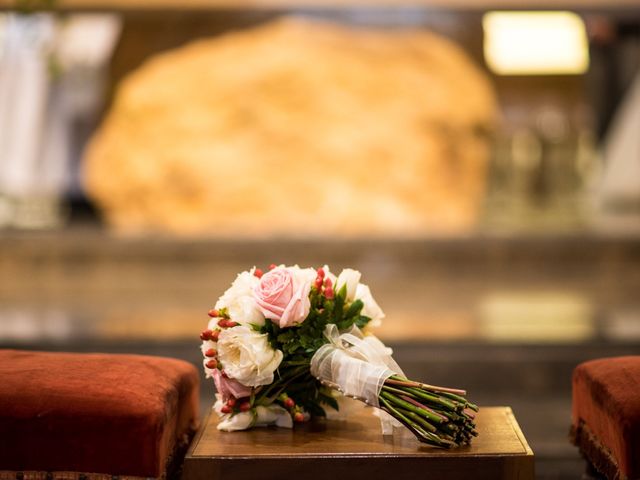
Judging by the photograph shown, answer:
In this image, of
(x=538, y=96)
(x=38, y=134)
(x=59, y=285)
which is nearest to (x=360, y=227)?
(x=538, y=96)

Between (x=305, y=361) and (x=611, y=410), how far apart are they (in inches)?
27.8

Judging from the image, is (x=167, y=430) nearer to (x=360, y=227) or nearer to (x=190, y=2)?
(x=360, y=227)

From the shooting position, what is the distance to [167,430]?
223cm

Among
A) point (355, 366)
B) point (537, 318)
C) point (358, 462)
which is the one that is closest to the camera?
point (358, 462)

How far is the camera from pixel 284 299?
220cm

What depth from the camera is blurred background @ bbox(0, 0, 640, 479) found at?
6117 mm

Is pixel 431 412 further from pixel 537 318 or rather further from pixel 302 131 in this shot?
pixel 302 131

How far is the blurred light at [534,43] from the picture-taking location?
7.24m

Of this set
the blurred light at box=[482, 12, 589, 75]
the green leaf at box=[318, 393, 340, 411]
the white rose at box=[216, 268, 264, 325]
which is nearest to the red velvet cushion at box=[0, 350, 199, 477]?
the white rose at box=[216, 268, 264, 325]

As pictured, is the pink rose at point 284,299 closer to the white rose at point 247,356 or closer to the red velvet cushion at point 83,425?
the white rose at point 247,356

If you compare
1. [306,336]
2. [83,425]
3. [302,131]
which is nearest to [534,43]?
[302,131]

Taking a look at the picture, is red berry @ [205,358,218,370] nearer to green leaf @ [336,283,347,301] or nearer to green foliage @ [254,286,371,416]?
green foliage @ [254,286,371,416]

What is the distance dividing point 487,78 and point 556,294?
7.69ft

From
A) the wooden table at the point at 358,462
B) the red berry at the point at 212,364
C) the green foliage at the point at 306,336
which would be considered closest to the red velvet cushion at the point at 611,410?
the wooden table at the point at 358,462
